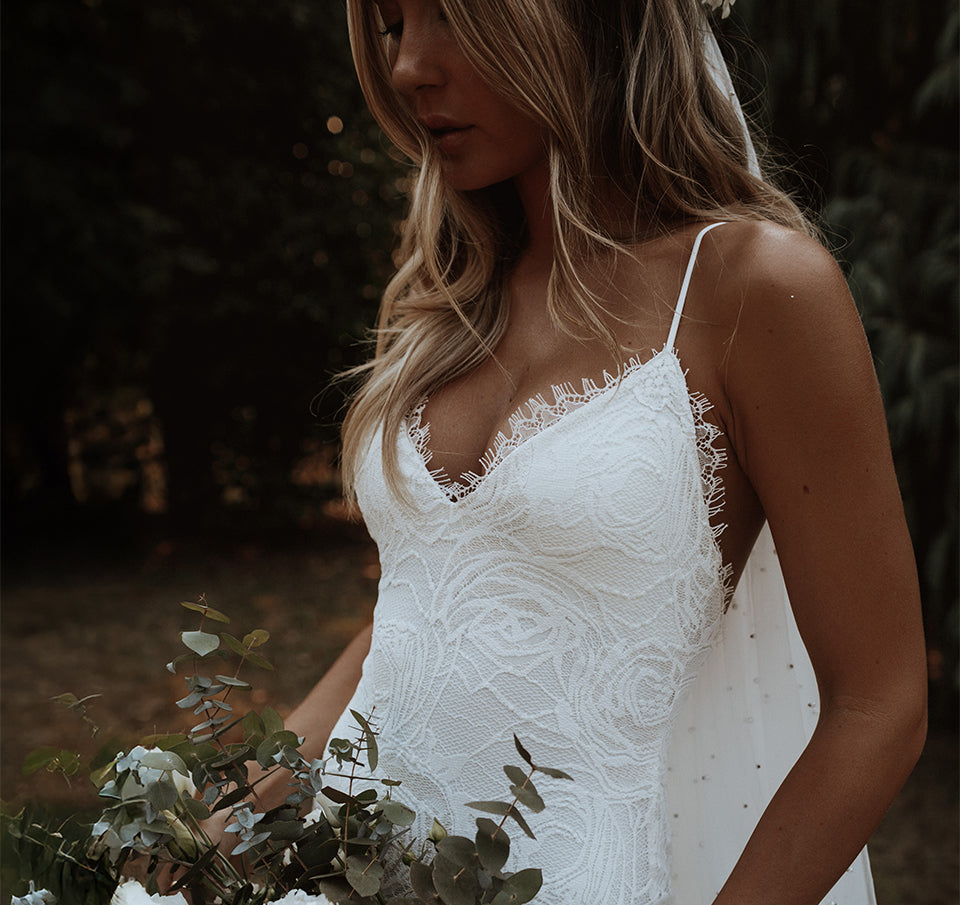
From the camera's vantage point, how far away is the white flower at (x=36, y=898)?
1.00m

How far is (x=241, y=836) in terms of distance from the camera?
1.09 metres

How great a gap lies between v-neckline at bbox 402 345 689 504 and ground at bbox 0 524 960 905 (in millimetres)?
2914

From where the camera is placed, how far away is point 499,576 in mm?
1346

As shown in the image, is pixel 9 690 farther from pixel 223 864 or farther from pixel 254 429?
pixel 223 864

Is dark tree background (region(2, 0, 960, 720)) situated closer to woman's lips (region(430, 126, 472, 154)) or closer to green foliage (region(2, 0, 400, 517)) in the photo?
green foliage (region(2, 0, 400, 517))

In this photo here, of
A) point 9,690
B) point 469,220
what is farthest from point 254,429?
point 469,220

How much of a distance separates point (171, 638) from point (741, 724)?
21.2 ft

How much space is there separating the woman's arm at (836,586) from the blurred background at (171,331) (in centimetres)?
543

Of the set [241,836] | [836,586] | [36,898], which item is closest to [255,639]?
[241,836]

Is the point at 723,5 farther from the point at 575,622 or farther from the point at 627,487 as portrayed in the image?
the point at 575,622

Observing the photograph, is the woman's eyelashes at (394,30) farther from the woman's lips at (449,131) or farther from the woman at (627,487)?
the woman's lips at (449,131)

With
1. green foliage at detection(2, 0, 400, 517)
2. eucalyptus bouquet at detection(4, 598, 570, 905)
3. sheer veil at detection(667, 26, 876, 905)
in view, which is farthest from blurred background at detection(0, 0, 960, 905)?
eucalyptus bouquet at detection(4, 598, 570, 905)

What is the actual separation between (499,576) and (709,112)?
2.51ft

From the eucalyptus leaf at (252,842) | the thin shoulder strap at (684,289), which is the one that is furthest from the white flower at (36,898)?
the thin shoulder strap at (684,289)
